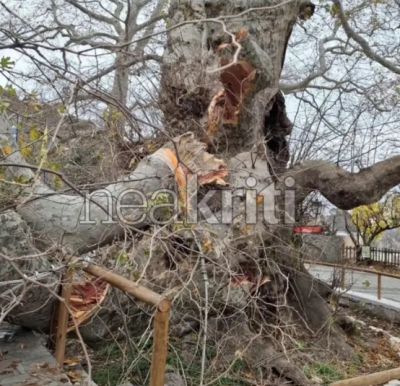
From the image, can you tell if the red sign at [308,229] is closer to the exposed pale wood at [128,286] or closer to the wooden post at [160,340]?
the exposed pale wood at [128,286]

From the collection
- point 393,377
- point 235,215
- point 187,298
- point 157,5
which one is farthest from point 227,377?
point 157,5

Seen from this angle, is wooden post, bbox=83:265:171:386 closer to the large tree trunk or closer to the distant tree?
the large tree trunk

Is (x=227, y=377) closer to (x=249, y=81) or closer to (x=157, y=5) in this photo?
(x=249, y=81)

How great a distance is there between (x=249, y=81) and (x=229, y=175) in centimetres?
118

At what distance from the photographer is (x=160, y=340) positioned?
258cm

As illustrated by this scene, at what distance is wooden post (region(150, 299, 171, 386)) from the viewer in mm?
2531

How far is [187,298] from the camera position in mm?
4711

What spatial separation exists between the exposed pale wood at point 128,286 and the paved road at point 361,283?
490cm

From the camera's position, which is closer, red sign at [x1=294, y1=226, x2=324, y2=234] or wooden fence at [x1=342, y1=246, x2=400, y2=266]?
red sign at [x1=294, y1=226, x2=324, y2=234]

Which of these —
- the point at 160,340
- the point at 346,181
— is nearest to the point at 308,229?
the point at 346,181

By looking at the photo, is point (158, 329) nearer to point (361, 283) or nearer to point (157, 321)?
point (157, 321)

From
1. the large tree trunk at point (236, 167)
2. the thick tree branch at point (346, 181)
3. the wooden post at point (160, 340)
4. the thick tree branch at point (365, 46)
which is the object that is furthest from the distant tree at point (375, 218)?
the wooden post at point (160, 340)

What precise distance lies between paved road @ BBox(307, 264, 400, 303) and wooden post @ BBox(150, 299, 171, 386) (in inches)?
205

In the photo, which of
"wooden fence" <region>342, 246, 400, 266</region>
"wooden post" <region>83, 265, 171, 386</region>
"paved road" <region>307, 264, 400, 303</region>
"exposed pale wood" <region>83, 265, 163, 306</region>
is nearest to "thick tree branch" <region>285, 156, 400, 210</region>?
"paved road" <region>307, 264, 400, 303</region>
